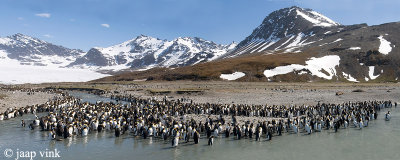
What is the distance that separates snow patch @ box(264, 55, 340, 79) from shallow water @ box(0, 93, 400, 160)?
276 feet

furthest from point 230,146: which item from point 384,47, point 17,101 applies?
point 384,47

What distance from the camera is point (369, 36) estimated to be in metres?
164

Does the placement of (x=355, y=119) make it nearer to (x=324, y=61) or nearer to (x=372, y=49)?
(x=324, y=61)

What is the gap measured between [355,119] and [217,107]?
16.7m

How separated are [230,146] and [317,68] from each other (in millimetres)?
102053

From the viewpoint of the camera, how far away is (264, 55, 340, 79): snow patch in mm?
110938

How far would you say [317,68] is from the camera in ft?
381

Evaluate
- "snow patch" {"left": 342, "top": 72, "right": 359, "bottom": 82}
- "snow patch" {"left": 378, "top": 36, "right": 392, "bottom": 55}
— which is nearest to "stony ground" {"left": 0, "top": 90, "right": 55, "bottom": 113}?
"snow patch" {"left": 342, "top": 72, "right": 359, "bottom": 82}

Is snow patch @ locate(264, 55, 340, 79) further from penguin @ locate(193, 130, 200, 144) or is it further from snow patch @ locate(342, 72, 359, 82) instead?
penguin @ locate(193, 130, 200, 144)

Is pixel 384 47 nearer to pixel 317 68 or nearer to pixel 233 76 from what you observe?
pixel 317 68

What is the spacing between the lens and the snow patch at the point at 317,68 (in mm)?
110938

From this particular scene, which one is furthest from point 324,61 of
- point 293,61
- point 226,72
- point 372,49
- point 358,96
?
point 358,96

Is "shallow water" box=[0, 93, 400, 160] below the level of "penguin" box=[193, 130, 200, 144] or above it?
below

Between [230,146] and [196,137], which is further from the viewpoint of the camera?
[196,137]
